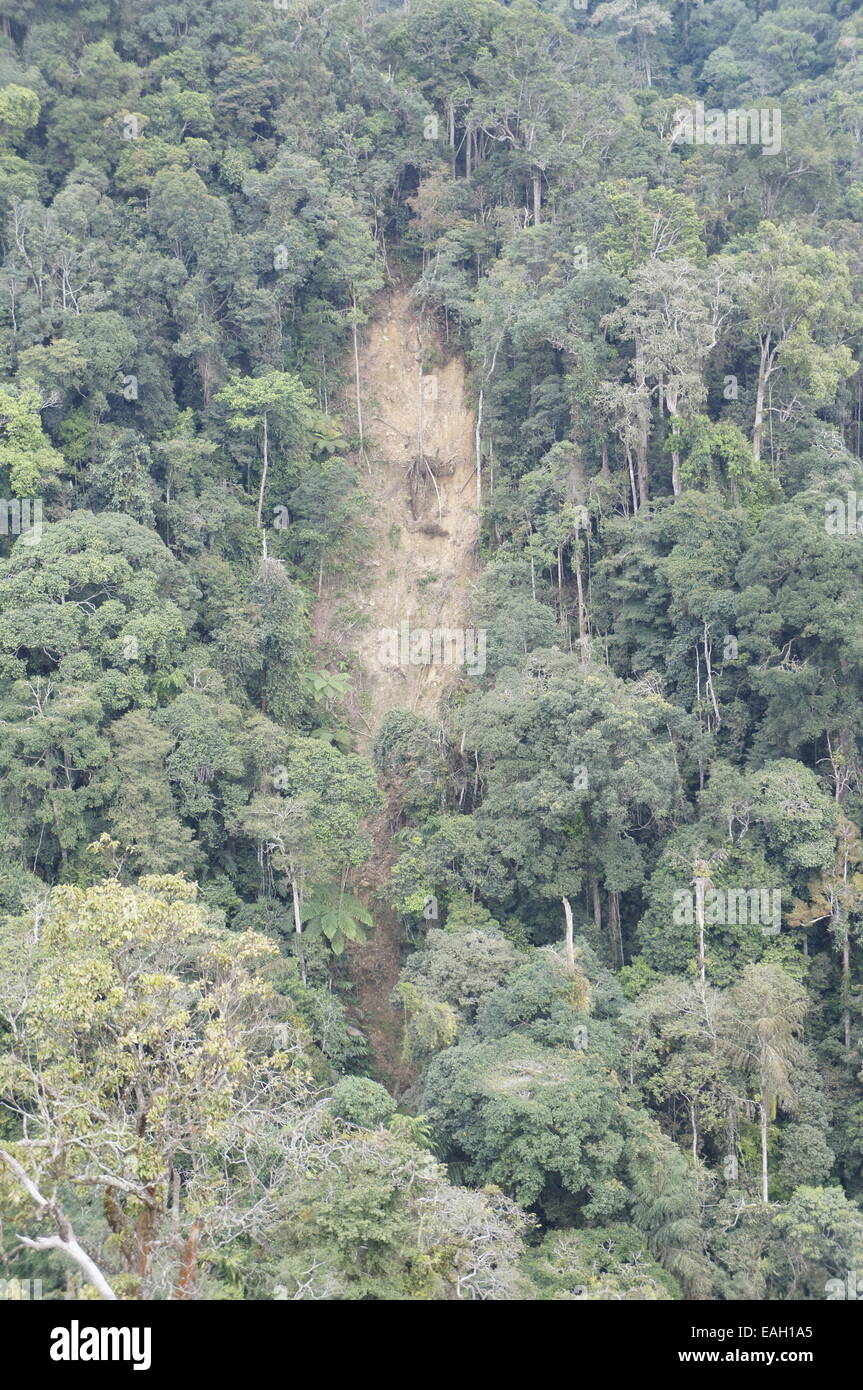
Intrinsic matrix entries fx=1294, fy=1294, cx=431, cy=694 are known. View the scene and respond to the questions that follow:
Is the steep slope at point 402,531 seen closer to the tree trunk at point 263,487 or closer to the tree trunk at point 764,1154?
the tree trunk at point 263,487

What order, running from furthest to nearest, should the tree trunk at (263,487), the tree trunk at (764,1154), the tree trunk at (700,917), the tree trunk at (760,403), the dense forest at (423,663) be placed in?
the tree trunk at (263,487) → the tree trunk at (760,403) → the tree trunk at (700,917) → the tree trunk at (764,1154) → the dense forest at (423,663)

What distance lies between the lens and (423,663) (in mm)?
29781

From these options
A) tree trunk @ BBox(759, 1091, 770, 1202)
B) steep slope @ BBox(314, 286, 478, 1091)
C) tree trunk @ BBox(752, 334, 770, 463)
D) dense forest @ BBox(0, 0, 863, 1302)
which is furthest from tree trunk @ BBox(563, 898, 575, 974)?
tree trunk @ BBox(752, 334, 770, 463)

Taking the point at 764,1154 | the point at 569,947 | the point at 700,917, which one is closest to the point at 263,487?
the point at 569,947

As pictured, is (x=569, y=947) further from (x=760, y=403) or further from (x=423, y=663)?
(x=760, y=403)

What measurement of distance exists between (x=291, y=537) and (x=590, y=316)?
842 cm

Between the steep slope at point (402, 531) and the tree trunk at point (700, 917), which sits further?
the steep slope at point (402, 531)

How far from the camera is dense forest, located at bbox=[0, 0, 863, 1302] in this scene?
1602cm

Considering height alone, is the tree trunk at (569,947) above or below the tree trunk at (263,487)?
below

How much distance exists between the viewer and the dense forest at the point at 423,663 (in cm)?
1602

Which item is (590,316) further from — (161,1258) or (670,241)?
(161,1258)

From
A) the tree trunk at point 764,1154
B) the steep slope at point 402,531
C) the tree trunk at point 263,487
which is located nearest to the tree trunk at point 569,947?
the tree trunk at point 764,1154

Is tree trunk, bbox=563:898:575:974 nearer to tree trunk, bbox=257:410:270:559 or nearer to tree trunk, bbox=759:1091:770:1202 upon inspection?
tree trunk, bbox=759:1091:770:1202

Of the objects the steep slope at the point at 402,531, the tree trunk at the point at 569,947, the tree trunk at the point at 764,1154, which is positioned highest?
the steep slope at the point at 402,531
